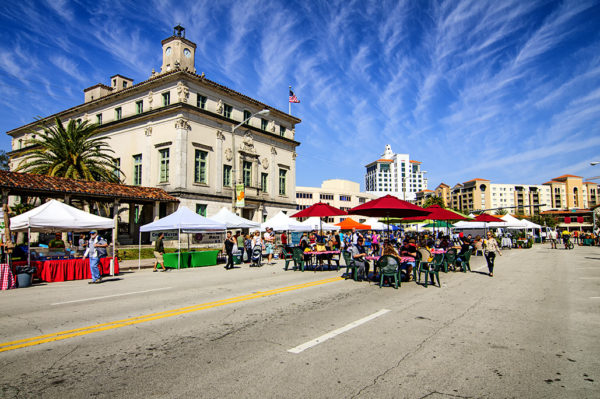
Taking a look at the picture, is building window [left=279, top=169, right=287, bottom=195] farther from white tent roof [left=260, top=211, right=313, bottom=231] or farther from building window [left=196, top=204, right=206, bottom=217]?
white tent roof [left=260, top=211, right=313, bottom=231]

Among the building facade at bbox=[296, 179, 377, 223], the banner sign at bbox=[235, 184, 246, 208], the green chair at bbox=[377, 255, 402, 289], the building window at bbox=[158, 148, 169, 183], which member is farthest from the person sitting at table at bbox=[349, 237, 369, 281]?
the building facade at bbox=[296, 179, 377, 223]

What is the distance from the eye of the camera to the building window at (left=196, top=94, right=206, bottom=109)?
32.0 m

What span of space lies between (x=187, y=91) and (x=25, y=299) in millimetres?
24438

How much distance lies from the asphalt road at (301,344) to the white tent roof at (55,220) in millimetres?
4424

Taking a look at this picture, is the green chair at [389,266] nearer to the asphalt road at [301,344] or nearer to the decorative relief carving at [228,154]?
the asphalt road at [301,344]

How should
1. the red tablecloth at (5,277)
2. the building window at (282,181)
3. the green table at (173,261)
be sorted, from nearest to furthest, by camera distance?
the red tablecloth at (5,277) → the green table at (173,261) → the building window at (282,181)

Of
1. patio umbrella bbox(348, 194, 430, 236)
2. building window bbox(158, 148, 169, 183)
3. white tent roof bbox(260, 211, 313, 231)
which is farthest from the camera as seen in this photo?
building window bbox(158, 148, 169, 183)

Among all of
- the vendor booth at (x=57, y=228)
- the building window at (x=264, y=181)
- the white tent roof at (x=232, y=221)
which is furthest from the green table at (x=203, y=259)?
the building window at (x=264, y=181)

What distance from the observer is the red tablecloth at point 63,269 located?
1364 cm

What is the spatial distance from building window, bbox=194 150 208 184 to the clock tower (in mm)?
8603

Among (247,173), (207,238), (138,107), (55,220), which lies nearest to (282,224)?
(207,238)

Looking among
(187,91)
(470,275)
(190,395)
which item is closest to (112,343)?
(190,395)

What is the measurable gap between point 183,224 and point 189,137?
14.9m

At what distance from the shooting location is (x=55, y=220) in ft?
46.4
